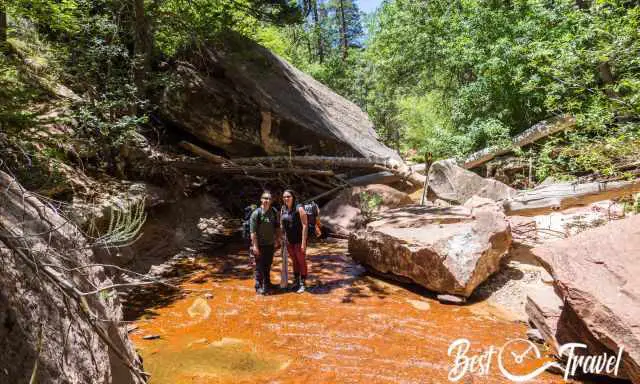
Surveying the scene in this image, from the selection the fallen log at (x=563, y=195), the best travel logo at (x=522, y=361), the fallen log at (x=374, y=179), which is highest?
the fallen log at (x=374, y=179)

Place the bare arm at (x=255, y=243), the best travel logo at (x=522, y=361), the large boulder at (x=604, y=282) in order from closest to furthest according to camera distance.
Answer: the large boulder at (x=604, y=282) < the best travel logo at (x=522, y=361) < the bare arm at (x=255, y=243)

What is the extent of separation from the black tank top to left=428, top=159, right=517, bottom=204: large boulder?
20.2ft

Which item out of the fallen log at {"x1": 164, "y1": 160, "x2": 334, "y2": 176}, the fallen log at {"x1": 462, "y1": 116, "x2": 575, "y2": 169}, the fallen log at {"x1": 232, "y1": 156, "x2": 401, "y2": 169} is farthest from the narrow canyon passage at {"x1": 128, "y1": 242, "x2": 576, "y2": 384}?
the fallen log at {"x1": 462, "y1": 116, "x2": 575, "y2": 169}

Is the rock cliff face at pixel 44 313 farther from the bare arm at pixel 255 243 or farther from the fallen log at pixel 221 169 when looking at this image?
the fallen log at pixel 221 169

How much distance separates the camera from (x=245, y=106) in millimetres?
9531

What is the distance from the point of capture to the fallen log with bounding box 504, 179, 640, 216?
6332 millimetres

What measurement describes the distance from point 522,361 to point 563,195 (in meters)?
4.08

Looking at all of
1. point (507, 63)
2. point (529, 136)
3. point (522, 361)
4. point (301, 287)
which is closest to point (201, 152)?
point (301, 287)

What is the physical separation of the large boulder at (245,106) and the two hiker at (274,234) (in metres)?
3.94

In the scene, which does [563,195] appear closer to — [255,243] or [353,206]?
[353,206]

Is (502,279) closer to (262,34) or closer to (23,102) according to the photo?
(23,102)

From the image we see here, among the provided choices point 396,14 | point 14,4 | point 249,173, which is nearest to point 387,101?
point 396,14

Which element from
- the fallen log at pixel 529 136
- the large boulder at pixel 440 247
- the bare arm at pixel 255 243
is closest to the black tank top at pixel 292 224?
the bare arm at pixel 255 243

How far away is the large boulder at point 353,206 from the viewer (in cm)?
970
